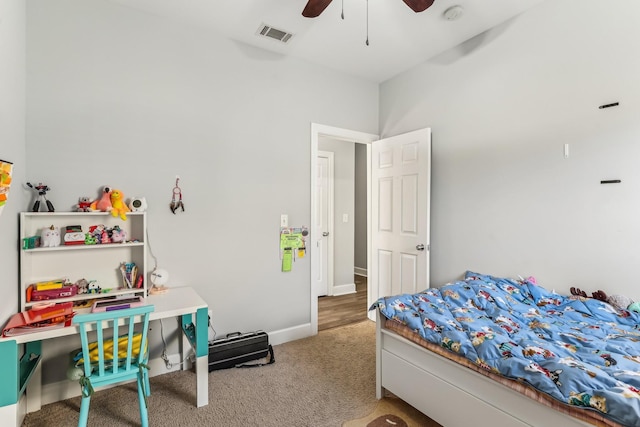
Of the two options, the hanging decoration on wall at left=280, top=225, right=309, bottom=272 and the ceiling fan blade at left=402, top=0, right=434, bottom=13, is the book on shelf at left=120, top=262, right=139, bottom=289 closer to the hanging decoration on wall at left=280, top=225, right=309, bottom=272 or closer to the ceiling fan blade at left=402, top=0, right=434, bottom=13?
the hanging decoration on wall at left=280, top=225, right=309, bottom=272

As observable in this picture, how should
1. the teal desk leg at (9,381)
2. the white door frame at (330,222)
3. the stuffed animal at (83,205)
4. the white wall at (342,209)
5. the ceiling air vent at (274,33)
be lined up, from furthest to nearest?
1. the white wall at (342,209)
2. the white door frame at (330,222)
3. the ceiling air vent at (274,33)
4. the stuffed animal at (83,205)
5. the teal desk leg at (9,381)

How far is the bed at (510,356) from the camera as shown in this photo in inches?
45.6

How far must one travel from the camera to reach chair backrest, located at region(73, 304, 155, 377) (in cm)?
159

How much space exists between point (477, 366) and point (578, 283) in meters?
1.23

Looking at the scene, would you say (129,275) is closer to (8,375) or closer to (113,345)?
(113,345)

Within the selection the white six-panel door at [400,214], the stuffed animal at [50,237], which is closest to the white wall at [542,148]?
the white six-panel door at [400,214]

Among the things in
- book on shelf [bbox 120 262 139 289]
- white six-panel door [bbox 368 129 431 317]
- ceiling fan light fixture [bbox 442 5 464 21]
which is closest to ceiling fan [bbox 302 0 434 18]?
ceiling fan light fixture [bbox 442 5 464 21]

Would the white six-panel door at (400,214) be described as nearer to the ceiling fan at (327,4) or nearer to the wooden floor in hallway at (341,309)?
the wooden floor in hallway at (341,309)

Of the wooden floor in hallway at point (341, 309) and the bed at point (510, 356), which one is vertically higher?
the bed at point (510, 356)

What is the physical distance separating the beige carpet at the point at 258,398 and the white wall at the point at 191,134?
43cm

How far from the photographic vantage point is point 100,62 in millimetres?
2221

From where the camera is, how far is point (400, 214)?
3.21 m

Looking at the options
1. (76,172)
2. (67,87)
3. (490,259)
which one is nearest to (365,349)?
(490,259)

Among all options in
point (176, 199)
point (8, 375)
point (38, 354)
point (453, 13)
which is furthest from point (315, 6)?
point (38, 354)
